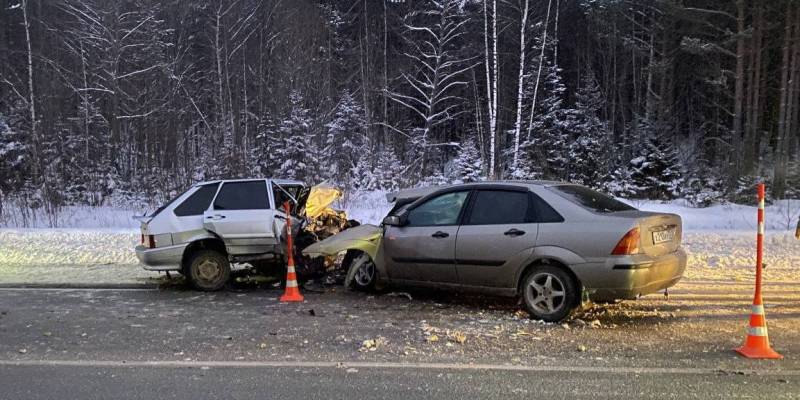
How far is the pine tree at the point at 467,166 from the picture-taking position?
2420cm

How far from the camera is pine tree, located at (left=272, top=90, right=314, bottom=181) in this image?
2475 centimetres

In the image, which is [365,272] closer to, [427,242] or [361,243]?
[361,243]

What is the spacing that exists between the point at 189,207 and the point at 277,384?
15.4ft

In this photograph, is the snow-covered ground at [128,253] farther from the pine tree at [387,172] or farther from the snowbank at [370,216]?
the pine tree at [387,172]

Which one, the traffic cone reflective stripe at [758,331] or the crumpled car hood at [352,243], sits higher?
the crumpled car hood at [352,243]

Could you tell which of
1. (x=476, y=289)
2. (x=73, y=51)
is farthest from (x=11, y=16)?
(x=476, y=289)

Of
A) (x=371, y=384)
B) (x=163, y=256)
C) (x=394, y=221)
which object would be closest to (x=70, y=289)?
(x=163, y=256)

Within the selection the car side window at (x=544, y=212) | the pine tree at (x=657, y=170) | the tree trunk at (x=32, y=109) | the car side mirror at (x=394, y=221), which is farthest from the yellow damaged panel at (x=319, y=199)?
the tree trunk at (x=32, y=109)

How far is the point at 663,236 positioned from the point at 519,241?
1516 millimetres

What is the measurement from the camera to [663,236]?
593 centimetres

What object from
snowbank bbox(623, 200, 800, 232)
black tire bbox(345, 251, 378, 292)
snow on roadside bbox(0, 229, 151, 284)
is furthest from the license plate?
snow on roadside bbox(0, 229, 151, 284)

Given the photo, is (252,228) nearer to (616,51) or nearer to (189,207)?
(189,207)

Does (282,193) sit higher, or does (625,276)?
(282,193)

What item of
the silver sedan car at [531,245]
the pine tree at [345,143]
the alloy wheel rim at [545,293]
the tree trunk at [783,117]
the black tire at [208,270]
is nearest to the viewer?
the silver sedan car at [531,245]
